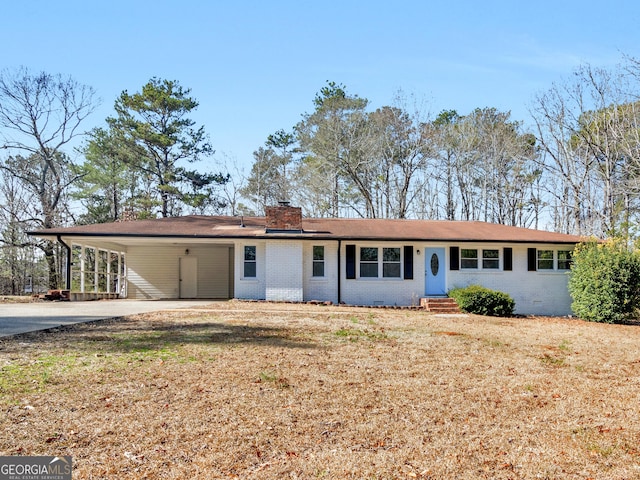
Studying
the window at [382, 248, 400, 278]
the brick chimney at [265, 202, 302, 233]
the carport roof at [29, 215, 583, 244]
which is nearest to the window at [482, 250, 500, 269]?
the carport roof at [29, 215, 583, 244]

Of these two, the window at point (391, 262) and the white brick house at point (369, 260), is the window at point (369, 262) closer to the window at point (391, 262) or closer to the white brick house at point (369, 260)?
the white brick house at point (369, 260)

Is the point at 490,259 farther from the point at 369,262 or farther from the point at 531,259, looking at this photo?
the point at 369,262

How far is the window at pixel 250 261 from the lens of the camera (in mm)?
17672

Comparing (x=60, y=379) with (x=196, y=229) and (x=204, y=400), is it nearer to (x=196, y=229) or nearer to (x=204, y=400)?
(x=204, y=400)

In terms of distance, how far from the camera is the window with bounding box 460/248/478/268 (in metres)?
18.1

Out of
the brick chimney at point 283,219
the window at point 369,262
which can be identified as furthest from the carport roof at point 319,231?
the window at point 369,262

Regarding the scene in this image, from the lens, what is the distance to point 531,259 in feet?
59.9

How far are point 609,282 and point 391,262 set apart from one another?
23.0 feet

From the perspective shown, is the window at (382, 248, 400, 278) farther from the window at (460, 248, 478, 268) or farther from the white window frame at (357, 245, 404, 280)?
the window at (460, 248, 478, 268)

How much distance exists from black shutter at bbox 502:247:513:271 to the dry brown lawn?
30.0ft

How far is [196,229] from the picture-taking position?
59.3 feet

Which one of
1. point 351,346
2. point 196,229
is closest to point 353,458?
point 351,346

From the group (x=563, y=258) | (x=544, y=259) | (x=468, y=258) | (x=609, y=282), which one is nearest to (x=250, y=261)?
(x=468, y=258)

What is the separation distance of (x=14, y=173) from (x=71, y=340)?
25782 mm
